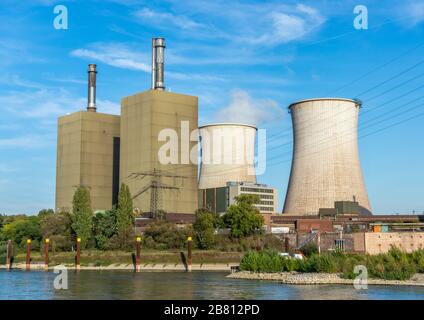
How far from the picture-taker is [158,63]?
11300 centimetres

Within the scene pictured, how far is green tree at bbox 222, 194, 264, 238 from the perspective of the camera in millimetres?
81438

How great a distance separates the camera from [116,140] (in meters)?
126

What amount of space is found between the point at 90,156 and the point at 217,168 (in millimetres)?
26030

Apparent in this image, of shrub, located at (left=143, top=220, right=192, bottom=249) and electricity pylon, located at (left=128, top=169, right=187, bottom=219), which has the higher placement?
electricity pylon, located at (left=128, top=169, right=187, bottom=219)

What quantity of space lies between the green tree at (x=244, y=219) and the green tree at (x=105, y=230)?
51.5ft

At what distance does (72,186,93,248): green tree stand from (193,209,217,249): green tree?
14594 millimetres

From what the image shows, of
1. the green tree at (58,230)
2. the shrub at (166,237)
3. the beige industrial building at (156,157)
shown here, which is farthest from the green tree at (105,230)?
the beige industrial building at (156,157)

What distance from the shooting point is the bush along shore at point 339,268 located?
153 feet

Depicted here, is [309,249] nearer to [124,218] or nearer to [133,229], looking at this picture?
[133,229]

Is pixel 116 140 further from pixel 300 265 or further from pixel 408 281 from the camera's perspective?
pixel 408 281

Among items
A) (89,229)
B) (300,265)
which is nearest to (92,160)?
(89,229)

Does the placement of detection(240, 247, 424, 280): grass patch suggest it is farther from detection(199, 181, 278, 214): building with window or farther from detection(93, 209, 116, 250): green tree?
detection(199, 181, 278, 214): building with window

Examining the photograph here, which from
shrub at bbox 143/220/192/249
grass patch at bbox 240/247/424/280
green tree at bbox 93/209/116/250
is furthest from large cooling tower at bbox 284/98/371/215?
grass patch at bbox 240/247/424/280

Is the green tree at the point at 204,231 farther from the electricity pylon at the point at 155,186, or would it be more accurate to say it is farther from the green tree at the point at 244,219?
the electricity pylon at the point at 155,186
